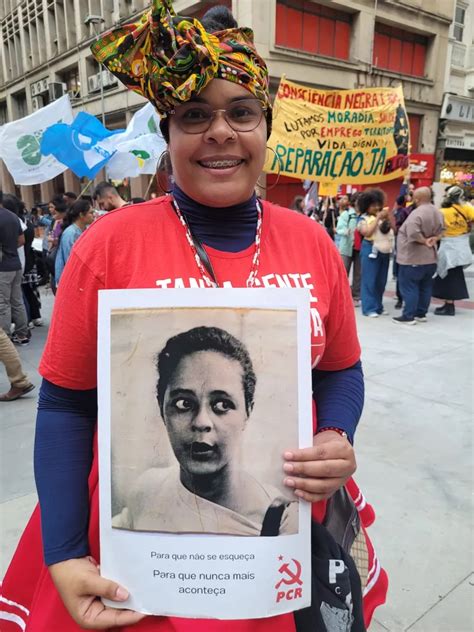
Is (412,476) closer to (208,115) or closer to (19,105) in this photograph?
(208,115)

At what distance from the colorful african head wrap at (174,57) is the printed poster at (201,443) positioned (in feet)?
1.46

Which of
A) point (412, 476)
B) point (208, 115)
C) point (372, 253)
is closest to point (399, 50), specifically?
point (372, 253)

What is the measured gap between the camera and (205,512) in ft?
2.76

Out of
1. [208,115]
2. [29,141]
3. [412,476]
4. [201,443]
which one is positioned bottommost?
[412,476]

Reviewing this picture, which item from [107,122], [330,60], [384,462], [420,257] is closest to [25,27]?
[107,122]

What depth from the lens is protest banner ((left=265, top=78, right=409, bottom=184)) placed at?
252 inches

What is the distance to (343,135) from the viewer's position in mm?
6410

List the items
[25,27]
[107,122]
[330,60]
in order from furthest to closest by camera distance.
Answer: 1. [25,27]
2. [107,122]
3. [330,60]

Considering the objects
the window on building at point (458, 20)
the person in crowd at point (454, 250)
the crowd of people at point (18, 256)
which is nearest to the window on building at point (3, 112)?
the window on building at point (458, 20)

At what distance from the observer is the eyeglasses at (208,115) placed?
3.28 feet

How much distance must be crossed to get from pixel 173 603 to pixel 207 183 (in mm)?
815

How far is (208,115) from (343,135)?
594 centimetres

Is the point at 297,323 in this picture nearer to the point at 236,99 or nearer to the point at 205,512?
the point at 205,512

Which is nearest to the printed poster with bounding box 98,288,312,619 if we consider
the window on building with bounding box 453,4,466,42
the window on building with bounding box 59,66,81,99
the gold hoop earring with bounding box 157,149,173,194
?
the gold hoop earring with bounding box 157,149,173,194
